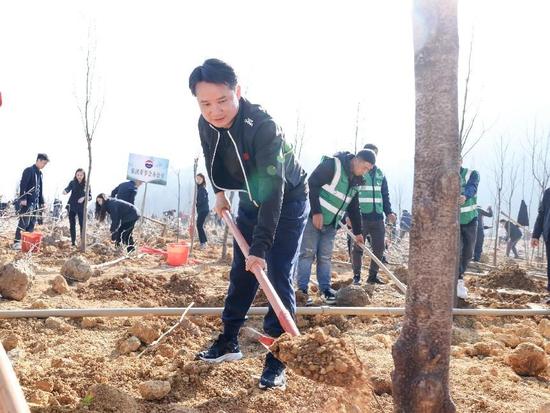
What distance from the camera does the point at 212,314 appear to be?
3.67 meters

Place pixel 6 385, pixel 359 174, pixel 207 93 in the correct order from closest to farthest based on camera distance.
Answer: pixel 6 385 → pixel 207 93 → pixel 359 174

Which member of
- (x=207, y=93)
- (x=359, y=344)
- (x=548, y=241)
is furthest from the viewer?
(x=548, y=241)

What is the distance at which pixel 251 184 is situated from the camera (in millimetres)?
2668

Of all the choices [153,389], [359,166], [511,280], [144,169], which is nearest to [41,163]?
[144,169]

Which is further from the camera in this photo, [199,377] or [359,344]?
[359,344]

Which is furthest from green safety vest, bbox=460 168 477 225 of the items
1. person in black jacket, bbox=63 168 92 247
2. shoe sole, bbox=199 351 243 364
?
person in black jacket, bbox=63 168 92 247

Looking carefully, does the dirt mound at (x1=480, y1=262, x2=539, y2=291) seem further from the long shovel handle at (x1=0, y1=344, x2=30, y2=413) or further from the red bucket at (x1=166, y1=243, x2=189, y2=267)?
the long shovel handle at (x1=0, y1=344, x2=30, y2=413)

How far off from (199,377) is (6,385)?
5.00ft

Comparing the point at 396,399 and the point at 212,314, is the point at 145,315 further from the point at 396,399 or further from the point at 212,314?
the point at 396,399

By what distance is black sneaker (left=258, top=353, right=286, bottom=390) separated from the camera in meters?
2.51

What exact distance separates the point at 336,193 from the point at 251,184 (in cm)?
240

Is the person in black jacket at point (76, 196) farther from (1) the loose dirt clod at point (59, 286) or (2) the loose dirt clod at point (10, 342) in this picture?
(2) the loose dirt clod at point (10, 342)

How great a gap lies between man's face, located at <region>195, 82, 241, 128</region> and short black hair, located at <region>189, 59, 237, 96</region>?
2 cm

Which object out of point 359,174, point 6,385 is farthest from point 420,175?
point 359,174
